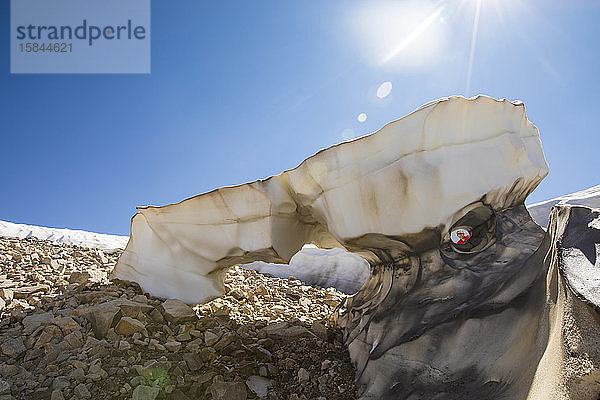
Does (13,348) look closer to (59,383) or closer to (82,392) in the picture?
(59,383)

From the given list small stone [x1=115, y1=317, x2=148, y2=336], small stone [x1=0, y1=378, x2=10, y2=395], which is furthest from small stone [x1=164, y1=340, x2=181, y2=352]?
small stone [x1=0, y1=378, x2=10, y2=395]

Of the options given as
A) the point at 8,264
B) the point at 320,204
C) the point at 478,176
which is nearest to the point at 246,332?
the point at 320,204

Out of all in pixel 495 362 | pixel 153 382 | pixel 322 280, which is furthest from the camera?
pixel 322 280

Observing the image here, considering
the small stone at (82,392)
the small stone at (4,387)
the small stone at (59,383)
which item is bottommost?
the small stone at (82,392)

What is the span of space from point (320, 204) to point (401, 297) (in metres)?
0.86

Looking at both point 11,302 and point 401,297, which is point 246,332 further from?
point 11,302

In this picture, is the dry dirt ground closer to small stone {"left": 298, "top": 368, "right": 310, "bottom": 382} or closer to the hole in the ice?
small stone {"left": 298, "top": 368, "right": 310, "bottom": 382}

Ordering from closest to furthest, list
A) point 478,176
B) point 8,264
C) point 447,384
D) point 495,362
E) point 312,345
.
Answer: point 495,362 < point 447,384 < point 478,176 < point 312,345 < point 8,264

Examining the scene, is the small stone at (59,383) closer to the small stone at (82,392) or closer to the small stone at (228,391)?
the small stone at (82,392)

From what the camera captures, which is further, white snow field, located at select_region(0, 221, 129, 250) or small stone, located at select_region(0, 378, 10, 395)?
white snow field, located at select_region(0, 221, 129, 250)

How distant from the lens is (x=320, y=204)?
8.69 ft

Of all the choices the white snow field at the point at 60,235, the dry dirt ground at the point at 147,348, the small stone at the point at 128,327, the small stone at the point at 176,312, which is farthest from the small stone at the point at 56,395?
the white snow field at the point at 60,235

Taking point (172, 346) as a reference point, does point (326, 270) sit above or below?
below

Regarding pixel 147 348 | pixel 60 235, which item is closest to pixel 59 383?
pixel 147 348
